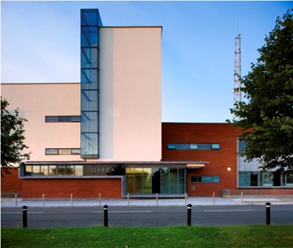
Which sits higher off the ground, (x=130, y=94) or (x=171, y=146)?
Result: (x=130, y=94)

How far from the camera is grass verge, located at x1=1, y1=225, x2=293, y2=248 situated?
7.86m

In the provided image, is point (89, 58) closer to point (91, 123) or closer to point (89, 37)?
point (89, 37)

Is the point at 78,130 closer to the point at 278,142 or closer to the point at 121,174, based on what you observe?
the point at 121,174

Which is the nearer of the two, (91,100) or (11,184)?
(91,100)

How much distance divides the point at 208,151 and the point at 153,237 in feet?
68.5

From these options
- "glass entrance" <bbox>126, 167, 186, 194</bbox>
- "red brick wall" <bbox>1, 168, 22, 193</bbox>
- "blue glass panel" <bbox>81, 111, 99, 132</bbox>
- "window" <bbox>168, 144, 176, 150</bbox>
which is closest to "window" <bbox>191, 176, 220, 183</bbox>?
"glass entrance" <bbox>126, 167, 186, 194</bbox>

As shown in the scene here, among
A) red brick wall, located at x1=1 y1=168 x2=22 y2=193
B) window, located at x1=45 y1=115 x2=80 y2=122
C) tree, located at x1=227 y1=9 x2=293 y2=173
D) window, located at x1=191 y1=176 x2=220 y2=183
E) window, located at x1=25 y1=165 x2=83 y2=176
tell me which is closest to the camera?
tree, located at x1=227 y1=9 x2=293 y2=173

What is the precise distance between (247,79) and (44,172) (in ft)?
73.6

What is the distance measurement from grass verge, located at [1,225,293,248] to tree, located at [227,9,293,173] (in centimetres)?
232

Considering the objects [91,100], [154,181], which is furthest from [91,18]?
[154,181]

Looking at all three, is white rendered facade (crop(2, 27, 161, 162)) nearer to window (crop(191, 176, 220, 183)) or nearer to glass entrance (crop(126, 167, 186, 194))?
glass entrance (crop(126, 167, 186, 194))

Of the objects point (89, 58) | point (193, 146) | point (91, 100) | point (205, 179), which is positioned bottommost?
point (205, 179)

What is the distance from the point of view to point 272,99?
8.01m

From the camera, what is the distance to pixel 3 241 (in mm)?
8336
